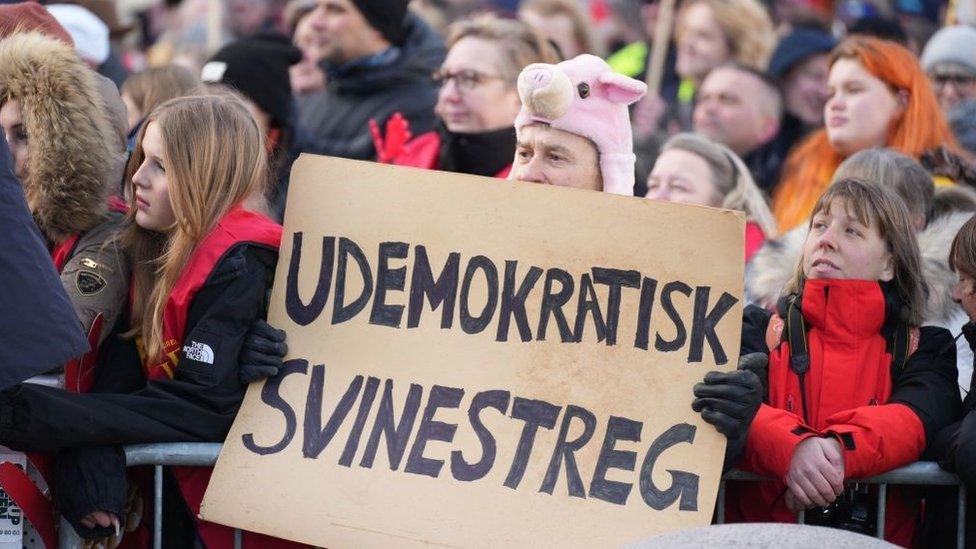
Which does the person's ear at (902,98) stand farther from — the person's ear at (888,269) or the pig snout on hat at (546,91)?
the pig snout on hat at (546,91)

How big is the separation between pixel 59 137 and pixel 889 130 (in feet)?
11.2

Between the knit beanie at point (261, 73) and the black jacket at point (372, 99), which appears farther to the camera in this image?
the black jacket at point (372, 99)

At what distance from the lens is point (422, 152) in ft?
22.5

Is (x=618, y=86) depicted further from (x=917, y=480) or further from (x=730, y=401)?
(x=917, y=480)

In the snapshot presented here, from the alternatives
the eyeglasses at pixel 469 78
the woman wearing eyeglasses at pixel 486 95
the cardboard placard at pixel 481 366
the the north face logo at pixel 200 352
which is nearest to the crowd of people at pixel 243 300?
the the north face logo at pixel 200 352

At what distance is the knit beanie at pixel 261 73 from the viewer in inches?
277

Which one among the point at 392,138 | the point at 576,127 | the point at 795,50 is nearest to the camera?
the point at 576,127

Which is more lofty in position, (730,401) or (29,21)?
(29,21)

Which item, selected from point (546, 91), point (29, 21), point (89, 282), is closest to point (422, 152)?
point (29, 21)

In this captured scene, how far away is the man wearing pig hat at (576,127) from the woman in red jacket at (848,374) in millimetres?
599

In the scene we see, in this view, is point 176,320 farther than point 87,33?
No

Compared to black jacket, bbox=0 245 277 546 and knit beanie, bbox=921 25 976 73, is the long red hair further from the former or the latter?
black jacket, bbox=0 245 277 546

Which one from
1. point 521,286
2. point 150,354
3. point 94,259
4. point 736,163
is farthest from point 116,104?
point 736,163

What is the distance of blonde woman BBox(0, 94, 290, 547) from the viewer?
4.02 m
